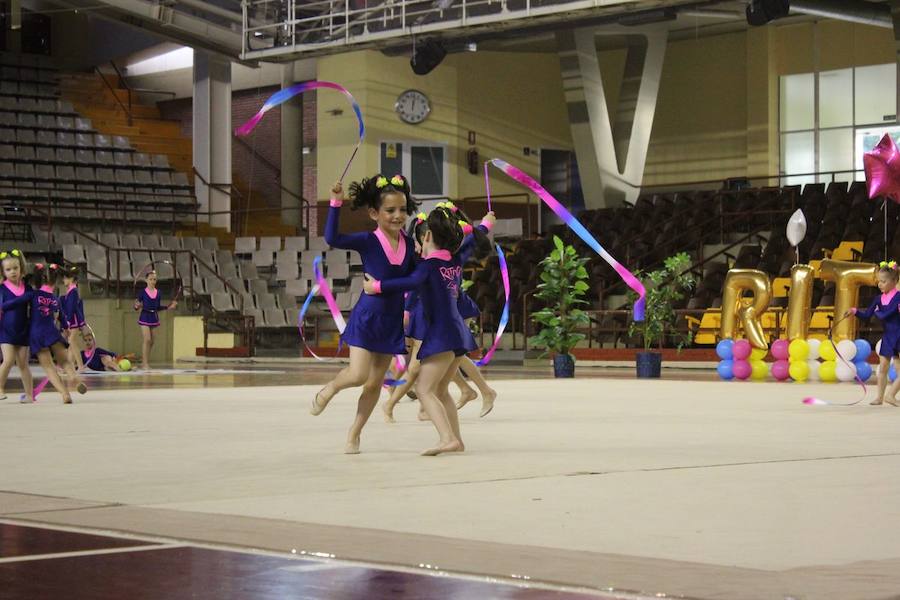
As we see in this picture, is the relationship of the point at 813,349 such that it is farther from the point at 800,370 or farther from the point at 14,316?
the point at 14,316

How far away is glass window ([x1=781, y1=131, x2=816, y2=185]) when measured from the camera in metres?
37.7

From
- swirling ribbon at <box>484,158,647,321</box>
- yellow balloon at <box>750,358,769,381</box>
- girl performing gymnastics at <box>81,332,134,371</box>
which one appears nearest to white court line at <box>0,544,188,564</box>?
swirling ribbon at <box>484,158,647,321</box>

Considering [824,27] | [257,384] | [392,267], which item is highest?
[824,27]

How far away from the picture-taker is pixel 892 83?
36562mm

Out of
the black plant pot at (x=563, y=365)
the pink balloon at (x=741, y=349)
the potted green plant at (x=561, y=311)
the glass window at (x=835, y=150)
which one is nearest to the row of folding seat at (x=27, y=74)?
the glass window at (x=835, y=150)

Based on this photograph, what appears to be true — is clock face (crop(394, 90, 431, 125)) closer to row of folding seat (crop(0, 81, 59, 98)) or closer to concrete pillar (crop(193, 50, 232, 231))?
concrete pillar (crop(193, 50, 232, 231))

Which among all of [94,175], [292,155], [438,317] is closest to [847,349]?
[438,317]

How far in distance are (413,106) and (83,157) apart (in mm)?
8869

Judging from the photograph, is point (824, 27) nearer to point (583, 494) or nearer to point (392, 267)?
point (392, 267)

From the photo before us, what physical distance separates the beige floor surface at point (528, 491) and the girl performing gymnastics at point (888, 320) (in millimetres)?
1397

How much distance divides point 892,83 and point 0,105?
23.5 meters

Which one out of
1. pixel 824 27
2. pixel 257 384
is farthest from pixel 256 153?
pixel 257 384

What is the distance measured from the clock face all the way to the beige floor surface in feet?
82.7

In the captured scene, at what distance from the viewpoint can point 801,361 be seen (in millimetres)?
19734
